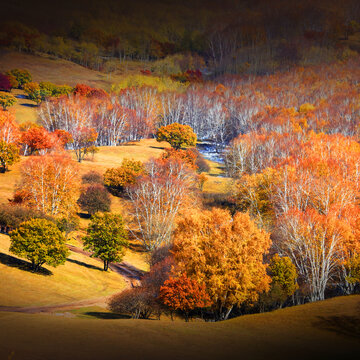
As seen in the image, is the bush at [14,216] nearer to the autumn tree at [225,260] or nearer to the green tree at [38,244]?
the green tree at [38,244]

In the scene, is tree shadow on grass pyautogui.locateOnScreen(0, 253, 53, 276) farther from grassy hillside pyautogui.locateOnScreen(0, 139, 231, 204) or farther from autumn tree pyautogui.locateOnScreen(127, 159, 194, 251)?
grassy hillside pyautogui.locateOnScreen(0, 139, 231, 204)

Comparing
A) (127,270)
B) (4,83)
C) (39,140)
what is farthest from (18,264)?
(4,83)

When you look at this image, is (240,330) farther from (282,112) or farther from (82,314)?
(282,112)

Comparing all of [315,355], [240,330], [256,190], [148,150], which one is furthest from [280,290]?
[148,150]

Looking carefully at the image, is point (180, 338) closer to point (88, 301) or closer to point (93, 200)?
point (88, 301)

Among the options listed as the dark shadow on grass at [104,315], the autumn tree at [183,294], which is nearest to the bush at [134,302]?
the dark shadow on grass at [104,315]
